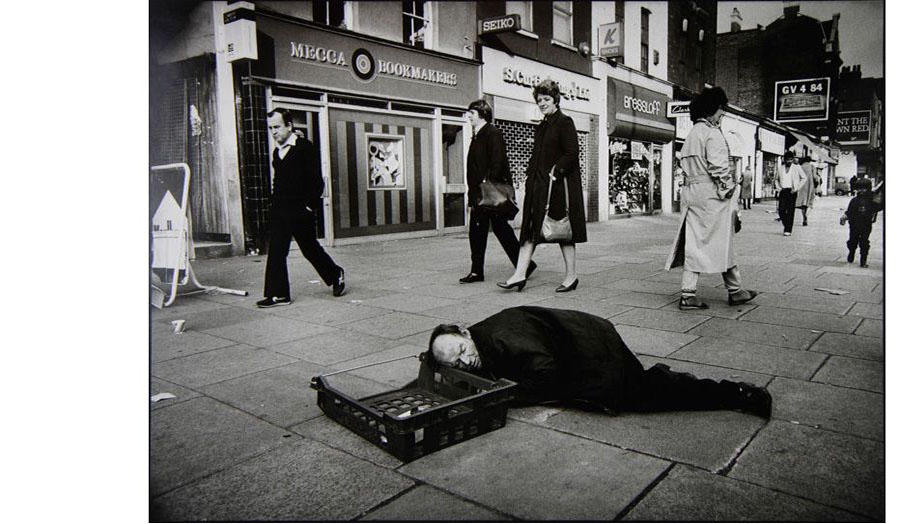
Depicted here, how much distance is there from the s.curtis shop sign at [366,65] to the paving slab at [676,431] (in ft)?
26.0

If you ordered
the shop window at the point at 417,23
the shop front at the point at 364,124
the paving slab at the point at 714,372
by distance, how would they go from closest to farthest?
the paving slab at the point at 714,372 < the shop front at the point at 364,124 < the shop window at the point at 417,23

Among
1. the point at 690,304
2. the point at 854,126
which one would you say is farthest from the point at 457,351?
the point at 690,304

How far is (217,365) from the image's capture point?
3.38 meters

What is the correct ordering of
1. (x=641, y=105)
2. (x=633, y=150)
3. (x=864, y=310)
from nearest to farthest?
(x=864, y=310), (x=641, y=105), (x=633, y=150)

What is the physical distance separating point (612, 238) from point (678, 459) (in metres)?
9.08

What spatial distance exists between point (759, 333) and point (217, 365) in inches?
127

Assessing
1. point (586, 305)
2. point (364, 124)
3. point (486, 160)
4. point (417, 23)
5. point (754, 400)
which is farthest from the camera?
point (417, 23)

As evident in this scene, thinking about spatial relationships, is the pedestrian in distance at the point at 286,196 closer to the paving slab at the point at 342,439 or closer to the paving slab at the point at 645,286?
the paving slab at the point at 342,439

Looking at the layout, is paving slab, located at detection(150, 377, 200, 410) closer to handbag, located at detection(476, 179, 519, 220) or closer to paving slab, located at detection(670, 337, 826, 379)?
paving slab, located at detection(670, 337, 826, 379)

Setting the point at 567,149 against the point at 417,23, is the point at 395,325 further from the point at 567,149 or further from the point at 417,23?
the point at 417,23

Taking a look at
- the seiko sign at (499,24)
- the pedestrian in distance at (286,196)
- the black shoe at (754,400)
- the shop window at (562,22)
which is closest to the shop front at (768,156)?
the black shoe at (754,400)

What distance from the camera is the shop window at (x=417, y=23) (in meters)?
11.0

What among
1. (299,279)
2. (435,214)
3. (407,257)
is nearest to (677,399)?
(299,279)
